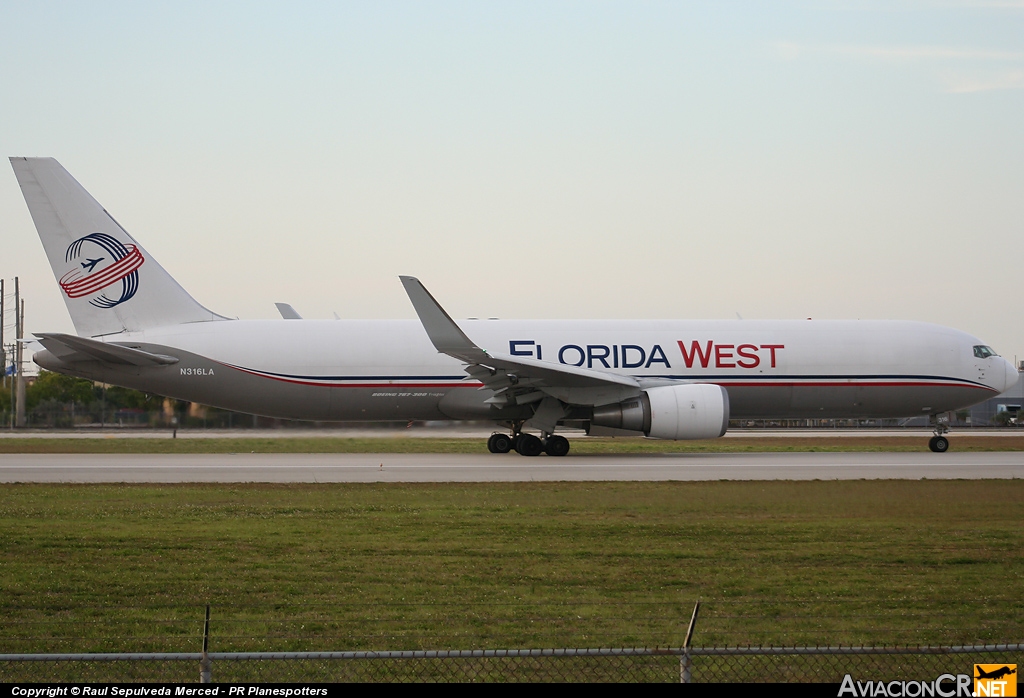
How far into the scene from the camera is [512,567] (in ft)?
34.6

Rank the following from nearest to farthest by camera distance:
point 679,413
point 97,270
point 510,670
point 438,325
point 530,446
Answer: point 510,670, point 438,325, point 679,413, point 530,446, point 97,270

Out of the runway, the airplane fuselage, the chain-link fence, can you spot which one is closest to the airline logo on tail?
the airplane fuselage

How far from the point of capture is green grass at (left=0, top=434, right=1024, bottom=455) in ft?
94.5

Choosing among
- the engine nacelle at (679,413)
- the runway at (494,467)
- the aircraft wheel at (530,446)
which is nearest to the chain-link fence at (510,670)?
the runway at (494,467)

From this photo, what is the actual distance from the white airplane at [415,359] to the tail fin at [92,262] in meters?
0.04

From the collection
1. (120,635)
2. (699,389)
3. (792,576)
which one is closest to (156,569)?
(120,635)

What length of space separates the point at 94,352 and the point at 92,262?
2.97 m

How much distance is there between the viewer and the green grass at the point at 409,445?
28.8 meters

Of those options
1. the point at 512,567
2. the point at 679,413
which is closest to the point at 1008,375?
the point at 679,413

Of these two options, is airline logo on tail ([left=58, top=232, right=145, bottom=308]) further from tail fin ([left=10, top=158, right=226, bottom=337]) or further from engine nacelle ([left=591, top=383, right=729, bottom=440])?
Answer: engine nacelle ([left=591, top=383, right=729, bottom=440])

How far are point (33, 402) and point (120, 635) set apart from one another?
43107 millimetres

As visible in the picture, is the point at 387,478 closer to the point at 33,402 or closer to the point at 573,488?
the point at 573,488

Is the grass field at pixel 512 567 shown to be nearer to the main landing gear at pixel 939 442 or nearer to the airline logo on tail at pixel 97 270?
the airline logo on tail at pixel 97 270

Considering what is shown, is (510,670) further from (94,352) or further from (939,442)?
(939,442)
